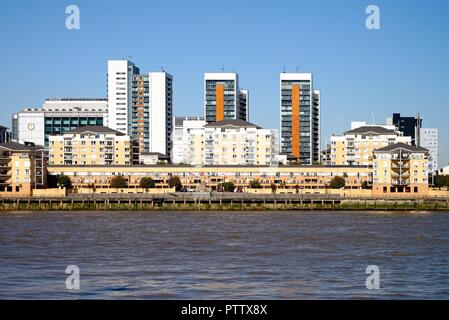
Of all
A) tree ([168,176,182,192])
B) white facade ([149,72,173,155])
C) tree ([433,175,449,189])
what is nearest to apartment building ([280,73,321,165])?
white facade ([149,72,173,155])

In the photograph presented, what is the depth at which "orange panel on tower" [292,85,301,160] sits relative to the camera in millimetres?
184750

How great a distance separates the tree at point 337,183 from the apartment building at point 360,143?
21443 millimetres

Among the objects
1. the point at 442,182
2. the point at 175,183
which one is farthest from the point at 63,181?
the point at 442,182

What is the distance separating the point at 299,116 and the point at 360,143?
35.5m

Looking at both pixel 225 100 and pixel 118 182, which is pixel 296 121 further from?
pixel 118 182

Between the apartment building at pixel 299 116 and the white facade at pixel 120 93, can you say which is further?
the white facade at pixel 120 93

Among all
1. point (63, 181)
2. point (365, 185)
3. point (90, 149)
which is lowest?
point (365, 185)

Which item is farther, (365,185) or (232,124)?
(232,124)

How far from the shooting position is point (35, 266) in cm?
3262

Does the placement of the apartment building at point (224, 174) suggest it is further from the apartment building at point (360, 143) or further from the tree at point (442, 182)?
the apartment building at point (360, 143)

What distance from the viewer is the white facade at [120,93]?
197 meters

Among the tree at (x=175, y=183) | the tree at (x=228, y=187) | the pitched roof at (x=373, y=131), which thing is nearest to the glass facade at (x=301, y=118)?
the pitched roof at (x=373, y=131)

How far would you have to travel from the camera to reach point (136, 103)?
648 feet
